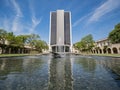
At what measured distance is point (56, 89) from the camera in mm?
4777

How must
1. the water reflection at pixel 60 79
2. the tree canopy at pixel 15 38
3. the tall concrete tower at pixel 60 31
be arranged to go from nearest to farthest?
the water reflection at pixel 60 79
the tree canopy at pixel 15 38
the tall concrete tower at pixel 60 31

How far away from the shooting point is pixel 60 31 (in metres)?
119

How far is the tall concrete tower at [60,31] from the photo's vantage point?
11800cm

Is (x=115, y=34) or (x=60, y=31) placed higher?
(x=60, y=31)

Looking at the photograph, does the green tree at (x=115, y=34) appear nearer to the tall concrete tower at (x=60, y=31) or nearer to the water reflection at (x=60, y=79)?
the water reflection at (x=60, y=79)

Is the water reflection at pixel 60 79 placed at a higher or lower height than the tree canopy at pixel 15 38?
lower

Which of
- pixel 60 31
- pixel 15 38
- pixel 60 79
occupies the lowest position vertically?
pixel 60 79

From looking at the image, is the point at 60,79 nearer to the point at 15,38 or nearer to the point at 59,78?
the point at 59,78

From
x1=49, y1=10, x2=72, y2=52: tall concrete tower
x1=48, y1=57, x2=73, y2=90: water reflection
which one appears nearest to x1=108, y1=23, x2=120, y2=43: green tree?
x1=48, y1=57, x2=73, y2=90: water reflection

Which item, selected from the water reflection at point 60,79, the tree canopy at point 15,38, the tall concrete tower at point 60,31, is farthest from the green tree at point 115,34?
the tall concrete tower at point 60,31

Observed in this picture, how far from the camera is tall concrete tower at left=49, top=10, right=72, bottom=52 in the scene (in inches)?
4646

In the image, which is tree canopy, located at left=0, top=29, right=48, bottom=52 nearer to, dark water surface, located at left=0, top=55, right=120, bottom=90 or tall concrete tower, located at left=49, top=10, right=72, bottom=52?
dark water surface, located at left=0, top=55, right=120, bottom=90

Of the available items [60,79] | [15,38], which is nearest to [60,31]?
[15,38]

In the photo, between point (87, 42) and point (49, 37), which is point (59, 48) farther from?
point (87, 42)
